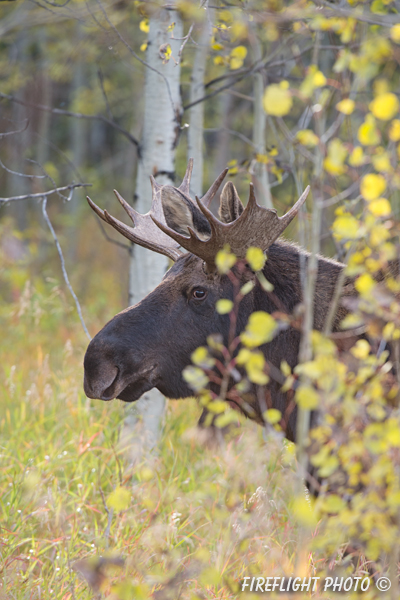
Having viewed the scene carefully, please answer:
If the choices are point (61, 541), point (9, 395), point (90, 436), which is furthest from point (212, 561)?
point (9, 395)

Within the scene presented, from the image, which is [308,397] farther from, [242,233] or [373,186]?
[242,233]

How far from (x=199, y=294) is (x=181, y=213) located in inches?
25.3

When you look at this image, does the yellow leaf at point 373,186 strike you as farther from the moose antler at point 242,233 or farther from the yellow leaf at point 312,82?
the moose antler at point 242,233

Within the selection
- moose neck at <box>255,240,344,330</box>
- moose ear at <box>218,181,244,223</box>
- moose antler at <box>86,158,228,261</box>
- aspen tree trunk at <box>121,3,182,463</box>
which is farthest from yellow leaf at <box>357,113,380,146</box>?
aspen tree trunk at <box>121,3,182,463</box>

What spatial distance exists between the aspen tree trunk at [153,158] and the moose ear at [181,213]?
2.09ft

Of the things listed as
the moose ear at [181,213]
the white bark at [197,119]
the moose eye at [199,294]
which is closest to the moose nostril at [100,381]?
the moose eye at [199,294]

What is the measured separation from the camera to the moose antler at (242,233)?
3135mm

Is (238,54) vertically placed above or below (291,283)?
above

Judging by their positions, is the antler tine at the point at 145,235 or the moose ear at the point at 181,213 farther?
the antler tine at the point at 145,235

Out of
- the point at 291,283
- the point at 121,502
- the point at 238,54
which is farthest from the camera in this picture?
the point at 238,54

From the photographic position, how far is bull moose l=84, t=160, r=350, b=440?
3.21 m

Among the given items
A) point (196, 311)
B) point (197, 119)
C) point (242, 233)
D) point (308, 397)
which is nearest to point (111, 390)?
point (196, 311)

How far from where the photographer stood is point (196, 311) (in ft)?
11.1

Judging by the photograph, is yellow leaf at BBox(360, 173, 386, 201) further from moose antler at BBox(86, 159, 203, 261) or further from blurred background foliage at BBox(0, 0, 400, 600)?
moose antler at BBox(86, 159, 203, 261)
